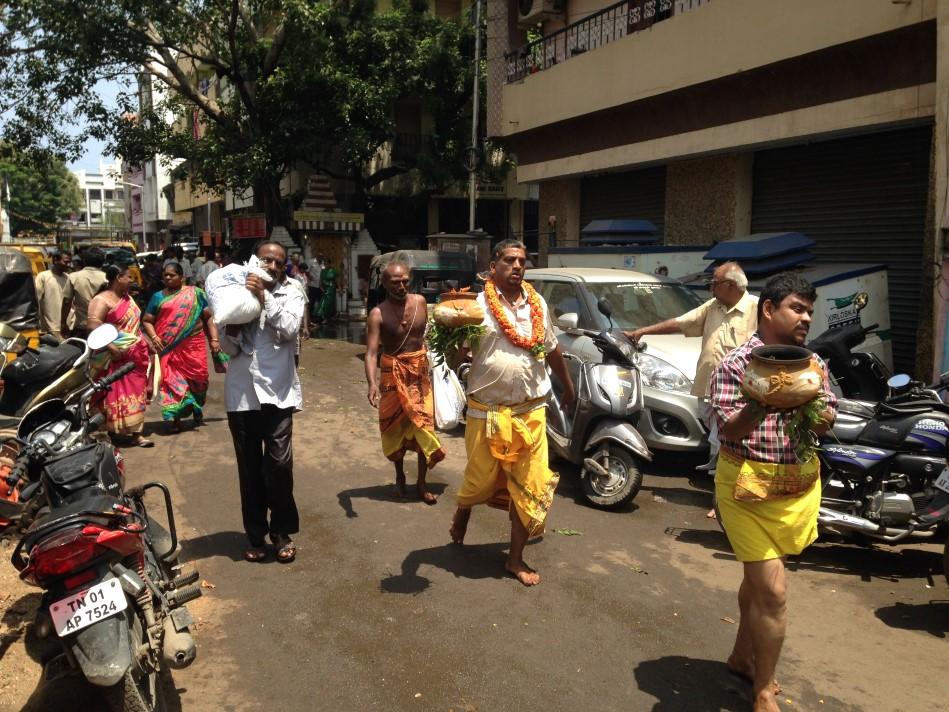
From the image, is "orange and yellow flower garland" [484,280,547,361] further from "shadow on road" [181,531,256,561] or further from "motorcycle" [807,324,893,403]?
"motorcycle" [807,324,893,403]

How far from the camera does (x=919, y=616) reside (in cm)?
445

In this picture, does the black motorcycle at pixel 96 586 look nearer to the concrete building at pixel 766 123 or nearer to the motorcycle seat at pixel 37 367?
the motorcycle seat at pixel 37 367

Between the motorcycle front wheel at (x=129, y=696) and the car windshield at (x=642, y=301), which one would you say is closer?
the motorcycle front wheel at (x=129, y=696)

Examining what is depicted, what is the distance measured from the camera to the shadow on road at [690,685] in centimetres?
345

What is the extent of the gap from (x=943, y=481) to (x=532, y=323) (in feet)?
8.25

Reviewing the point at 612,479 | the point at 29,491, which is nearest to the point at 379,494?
the point at 612,479

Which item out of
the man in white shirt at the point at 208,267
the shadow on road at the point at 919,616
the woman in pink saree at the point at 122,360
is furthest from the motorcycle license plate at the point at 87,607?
the man in white shirt at the point at 208,267

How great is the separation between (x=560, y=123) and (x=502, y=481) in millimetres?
12931

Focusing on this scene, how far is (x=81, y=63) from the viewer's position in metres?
19.9

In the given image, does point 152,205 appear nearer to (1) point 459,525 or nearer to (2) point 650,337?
(2) point 650,337

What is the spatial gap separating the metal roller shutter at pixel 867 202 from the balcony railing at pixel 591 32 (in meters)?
3.06

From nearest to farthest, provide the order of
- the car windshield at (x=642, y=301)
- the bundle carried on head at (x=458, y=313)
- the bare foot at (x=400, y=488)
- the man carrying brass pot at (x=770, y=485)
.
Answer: the man carrying brass pot at (x=770, y=485)
the bundle carried on head at (x=458, y=313)
the bare foot at (x=400, y=488)
the car windshield at (x=642, y=301)

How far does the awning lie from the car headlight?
675 inches

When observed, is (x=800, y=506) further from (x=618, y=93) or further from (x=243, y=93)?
(x=243, y=93)
